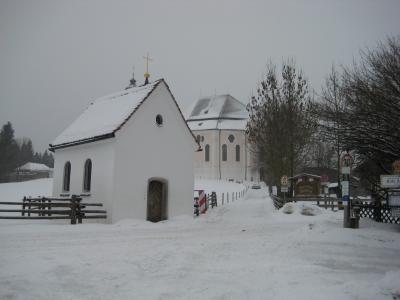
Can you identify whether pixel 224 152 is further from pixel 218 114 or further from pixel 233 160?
pixel 218 114

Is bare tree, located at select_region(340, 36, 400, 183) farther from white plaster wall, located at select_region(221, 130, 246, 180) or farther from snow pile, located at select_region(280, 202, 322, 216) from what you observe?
white plaster wall, located at select_region(221, 130, 246, 180)

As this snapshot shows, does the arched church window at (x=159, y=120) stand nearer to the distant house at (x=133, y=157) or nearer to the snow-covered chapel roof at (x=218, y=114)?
the distant house at (x=133, y=157)

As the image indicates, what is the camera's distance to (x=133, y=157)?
18953 mm

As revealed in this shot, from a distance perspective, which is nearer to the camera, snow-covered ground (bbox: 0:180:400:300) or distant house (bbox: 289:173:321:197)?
snow-covered ground (bbox: 0:180:400:300)

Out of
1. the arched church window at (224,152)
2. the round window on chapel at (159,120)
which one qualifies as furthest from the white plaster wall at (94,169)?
the arched church window at (224,152)

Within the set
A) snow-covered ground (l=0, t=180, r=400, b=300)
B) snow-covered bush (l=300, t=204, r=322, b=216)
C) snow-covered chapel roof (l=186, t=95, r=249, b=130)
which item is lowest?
snow-covered ground (l=0, t=180, r=400, b=300)

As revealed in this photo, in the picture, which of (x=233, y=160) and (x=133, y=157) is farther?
(x=233, y=160)

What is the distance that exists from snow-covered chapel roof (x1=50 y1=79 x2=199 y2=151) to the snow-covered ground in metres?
7.31

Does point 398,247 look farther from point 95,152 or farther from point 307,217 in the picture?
point 95,152

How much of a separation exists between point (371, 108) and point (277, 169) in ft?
62.0

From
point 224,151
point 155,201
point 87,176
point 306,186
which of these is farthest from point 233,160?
point 87,176

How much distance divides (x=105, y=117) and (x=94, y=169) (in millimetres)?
3412

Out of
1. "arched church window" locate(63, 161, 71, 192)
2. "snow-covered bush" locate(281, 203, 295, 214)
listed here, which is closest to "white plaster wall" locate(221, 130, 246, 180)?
"snow-covered bush" locate(281, 203, 295, 214)

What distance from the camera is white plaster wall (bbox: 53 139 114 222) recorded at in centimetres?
1830
